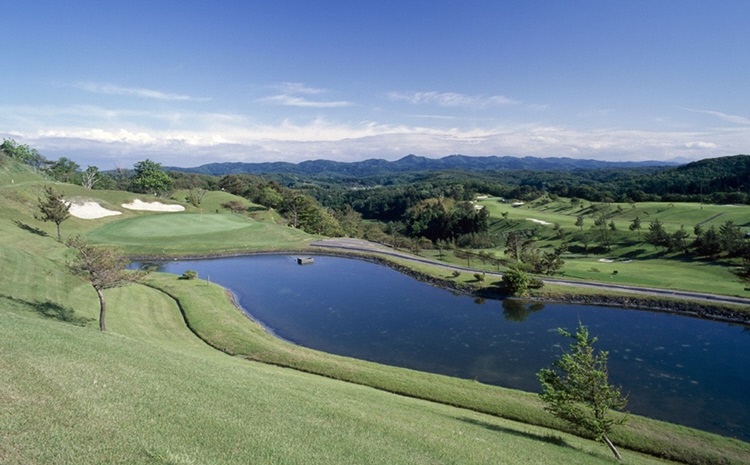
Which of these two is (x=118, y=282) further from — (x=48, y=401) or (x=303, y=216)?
(x=303, y=216)

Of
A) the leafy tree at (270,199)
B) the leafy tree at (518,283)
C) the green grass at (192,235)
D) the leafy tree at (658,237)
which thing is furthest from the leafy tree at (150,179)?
the leafy tree at (658,237)

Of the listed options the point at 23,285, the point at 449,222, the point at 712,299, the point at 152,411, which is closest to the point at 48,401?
the point at 152,411

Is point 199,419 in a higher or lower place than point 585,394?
higher

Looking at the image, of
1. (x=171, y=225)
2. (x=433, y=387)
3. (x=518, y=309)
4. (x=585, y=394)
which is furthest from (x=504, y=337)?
(x=171, y=225)

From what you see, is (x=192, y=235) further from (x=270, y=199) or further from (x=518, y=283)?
(x=270, y=199)

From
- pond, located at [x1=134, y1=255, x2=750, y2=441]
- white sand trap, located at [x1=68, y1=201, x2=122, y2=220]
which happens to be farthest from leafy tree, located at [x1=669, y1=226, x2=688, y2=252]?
white sand trap, located at [x1=68, y1=201, x2=122, y2=220]
